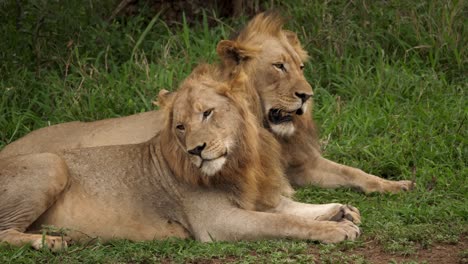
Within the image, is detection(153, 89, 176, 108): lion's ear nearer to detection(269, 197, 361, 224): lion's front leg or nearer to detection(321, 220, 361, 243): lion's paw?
detection(269, 197, 361, 224): lion's front leg

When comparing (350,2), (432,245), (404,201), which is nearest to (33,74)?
(350,2)

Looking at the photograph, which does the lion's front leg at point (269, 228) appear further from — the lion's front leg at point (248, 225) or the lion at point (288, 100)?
the lion at point (288, 100)

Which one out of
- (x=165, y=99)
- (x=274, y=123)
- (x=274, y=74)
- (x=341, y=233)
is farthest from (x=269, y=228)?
(x=274, y=74)

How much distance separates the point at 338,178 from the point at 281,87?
80 centimetres

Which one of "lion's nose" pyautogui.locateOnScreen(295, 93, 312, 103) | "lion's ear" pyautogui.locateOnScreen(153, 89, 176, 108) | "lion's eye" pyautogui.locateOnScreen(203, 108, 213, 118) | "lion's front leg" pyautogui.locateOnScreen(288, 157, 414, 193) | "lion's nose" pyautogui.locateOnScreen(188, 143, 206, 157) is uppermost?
"lion's eye" pyautogui.locateOnScreen(203, 108, 213, 118)

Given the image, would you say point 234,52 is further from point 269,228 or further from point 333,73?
point 333,73

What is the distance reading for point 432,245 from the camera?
5.20 meters

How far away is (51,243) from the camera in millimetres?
5270

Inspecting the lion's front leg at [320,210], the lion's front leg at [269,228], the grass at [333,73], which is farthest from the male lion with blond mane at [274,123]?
the lion's front leg at [269,228]

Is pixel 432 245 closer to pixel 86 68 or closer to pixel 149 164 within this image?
pixel 149 164

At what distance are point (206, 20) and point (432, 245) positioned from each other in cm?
394

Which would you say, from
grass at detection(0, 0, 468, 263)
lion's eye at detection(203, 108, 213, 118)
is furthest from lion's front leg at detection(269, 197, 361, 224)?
lion's eye at detection(203, 108, 213, 118)

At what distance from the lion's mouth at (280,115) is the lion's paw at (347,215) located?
0.76 m

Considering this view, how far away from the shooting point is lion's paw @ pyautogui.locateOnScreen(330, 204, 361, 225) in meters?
5.59
